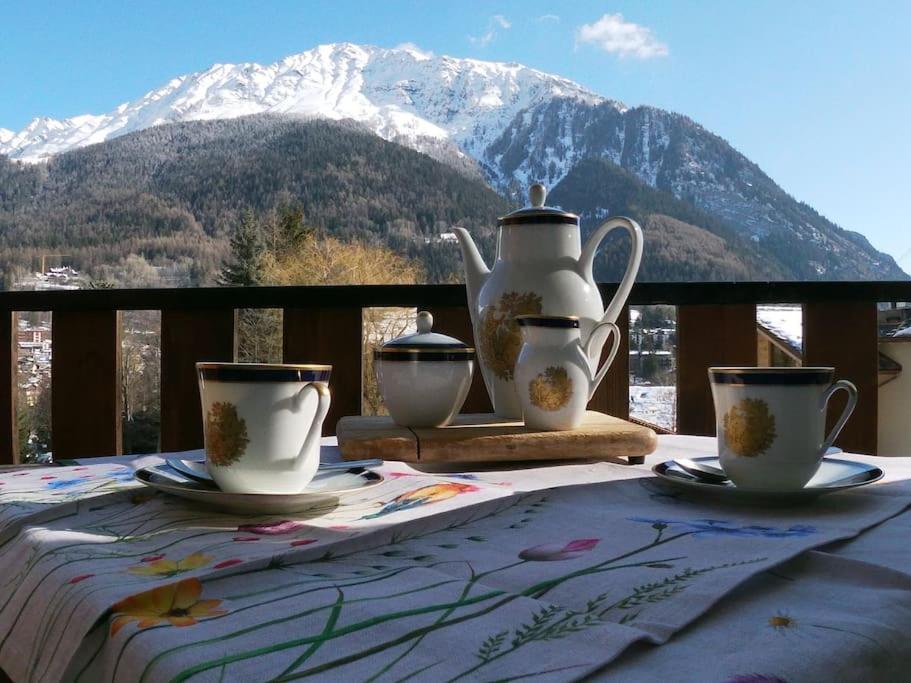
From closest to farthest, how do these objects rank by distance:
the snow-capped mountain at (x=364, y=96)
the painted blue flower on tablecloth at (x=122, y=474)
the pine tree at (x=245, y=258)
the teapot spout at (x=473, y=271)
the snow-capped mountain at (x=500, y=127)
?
the painted blue flower on tablecloth at (x=122, y=474) → the teapot spout at (x=473, y=271) → the pine tree at (x=245, y=258) → the snow-capped mountain at (x=500, y=127) → the snow-capped mountain at (x=364, y=96)

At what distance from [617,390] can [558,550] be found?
1124 mm

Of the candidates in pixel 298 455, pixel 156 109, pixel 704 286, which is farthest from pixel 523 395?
pixel 156 109

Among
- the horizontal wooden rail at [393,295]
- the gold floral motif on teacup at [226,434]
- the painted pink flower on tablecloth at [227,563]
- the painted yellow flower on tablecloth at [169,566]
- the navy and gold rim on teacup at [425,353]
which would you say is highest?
the horizontal wooden rail at [393,295]

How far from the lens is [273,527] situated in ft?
1.54

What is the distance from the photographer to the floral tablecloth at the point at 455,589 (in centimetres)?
26

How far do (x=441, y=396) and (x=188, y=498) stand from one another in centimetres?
32

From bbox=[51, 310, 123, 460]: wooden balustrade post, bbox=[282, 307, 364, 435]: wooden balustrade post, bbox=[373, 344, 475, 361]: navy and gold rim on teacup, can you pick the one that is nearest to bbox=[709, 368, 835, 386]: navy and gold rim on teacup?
bbox=[373, 344, 475, 361]: navy and gold rim on teacup

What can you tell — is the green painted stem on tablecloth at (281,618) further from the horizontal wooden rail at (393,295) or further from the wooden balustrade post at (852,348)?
the wooden balustrade post at (852,348)

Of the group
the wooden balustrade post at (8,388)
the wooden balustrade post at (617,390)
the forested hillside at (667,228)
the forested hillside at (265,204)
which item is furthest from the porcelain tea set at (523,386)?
the forested hillside at (667,228)

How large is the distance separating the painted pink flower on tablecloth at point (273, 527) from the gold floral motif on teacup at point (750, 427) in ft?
1.03

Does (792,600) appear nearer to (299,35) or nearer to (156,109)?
(156,109)

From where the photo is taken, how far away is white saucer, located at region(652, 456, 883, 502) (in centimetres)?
54

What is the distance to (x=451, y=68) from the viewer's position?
65.4 m

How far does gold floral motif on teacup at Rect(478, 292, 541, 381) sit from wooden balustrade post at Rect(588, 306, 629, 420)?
64 centimetres
